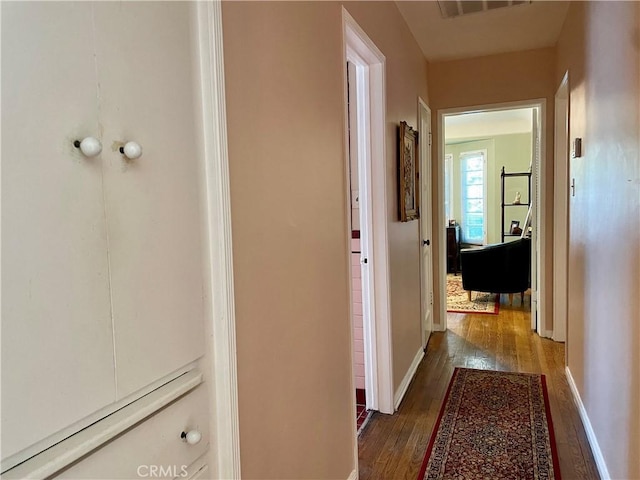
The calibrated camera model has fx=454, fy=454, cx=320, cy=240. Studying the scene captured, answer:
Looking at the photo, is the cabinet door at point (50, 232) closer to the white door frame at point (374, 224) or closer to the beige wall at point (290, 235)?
the beige wall at point (290, 235)

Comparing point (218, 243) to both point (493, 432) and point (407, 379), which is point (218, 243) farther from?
point (407, 379)

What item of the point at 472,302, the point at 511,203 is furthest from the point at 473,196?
the point at 472,302

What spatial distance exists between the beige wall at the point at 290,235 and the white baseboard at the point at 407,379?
87 centimetres

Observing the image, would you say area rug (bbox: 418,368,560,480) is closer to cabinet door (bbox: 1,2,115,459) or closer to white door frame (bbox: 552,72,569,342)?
white door frame (bbox: 552,72,569,342)

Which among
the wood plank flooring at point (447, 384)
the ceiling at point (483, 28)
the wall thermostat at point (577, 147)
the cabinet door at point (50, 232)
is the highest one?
the ceiling at point (483, 28)

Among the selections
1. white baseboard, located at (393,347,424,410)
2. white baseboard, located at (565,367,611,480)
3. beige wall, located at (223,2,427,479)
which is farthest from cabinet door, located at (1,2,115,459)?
white baseboard, located at (393,347,424,410)

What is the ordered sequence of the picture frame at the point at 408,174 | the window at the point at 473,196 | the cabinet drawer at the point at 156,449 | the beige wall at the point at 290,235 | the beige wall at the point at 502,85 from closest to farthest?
the cabinet drawer at the point at 156,449 → the beige wall at the point at 290,235 → the picture frame at the point at 408,174 → the beige wall at the point at 502,85 → the window at the point at 473,196

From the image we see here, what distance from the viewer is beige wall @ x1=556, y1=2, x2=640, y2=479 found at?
1.60 m

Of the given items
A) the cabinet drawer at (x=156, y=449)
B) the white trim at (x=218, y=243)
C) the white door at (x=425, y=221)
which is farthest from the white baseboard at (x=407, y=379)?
the cabinet drawer at (x=156, y=449)

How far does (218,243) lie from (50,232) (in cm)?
43

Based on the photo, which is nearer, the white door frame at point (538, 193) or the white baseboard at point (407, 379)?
the white baseboard at point (407, 379)

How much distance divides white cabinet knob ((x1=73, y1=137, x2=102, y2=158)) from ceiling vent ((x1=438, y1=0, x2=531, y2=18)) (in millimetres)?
2807

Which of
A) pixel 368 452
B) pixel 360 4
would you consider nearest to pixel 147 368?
pixel 368 452

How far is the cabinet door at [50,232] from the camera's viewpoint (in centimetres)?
60
